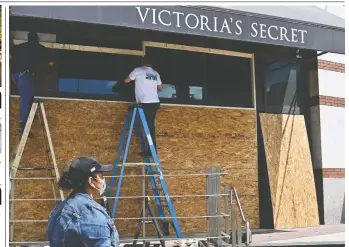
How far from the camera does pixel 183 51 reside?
34.3 ft

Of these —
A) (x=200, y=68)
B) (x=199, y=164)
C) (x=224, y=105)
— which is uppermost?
(x=200, y=68)

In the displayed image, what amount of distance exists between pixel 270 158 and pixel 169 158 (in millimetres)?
2206

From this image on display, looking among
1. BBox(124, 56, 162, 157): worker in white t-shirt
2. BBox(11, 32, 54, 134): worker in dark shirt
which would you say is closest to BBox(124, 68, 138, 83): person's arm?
BBox(124, 56, 162, 157): worker in white t-shirt

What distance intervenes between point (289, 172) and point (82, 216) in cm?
796

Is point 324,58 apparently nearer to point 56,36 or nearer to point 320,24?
point 320,24

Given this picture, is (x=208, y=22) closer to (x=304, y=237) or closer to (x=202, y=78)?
(x=202, y=78)

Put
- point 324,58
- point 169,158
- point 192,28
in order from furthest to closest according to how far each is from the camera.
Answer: point 324,58
point 169,158
point 192,28

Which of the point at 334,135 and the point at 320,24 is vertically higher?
the point at 320,24

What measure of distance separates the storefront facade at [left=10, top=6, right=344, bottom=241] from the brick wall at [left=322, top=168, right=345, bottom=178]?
0.07 metres

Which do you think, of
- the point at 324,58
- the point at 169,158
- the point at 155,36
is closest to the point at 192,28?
the point at 155,36

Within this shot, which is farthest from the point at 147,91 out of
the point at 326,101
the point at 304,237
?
the point at 326,101

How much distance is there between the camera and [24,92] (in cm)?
880

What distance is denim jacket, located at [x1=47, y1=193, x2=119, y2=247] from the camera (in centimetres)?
365

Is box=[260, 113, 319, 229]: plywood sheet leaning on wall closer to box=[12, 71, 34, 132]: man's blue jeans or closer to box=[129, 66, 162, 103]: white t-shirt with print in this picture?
box=[129, 66, 162, 103]: white t-shirt with print
